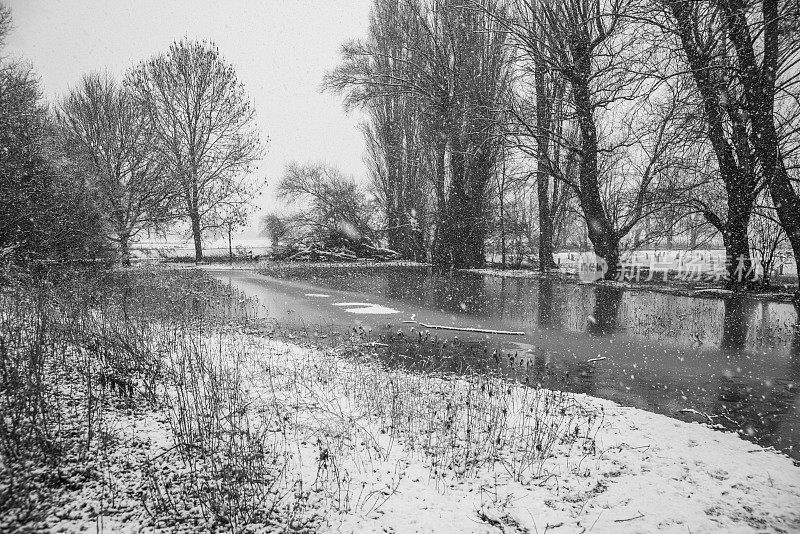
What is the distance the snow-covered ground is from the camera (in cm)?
321

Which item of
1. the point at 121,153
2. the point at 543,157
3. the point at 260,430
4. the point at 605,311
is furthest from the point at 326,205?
the point at 260,430

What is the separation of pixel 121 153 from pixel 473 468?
2843 centimetres

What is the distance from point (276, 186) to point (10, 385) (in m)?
30.5

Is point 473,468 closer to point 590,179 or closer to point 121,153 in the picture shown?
point 590,179

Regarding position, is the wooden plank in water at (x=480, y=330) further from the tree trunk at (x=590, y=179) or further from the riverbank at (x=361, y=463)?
the tree trunk at (x=590, y=179)

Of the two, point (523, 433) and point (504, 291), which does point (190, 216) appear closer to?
point (504, 291)

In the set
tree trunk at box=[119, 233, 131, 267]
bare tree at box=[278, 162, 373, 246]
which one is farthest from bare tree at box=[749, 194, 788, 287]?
tree trunk at box=[119, 233, 131, 267]

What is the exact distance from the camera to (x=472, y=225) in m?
25.1

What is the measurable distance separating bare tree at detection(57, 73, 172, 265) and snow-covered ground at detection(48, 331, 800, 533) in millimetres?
21644

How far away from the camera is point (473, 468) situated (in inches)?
157

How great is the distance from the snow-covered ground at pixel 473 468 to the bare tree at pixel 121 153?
2164 cm

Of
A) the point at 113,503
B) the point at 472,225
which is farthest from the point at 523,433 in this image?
the point at 472,225

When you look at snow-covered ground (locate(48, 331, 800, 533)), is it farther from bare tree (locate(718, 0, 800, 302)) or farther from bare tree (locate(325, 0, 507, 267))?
bare tree (locate(325, 0, 507, 267))

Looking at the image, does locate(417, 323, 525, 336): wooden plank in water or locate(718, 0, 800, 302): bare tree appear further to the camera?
locate(718, 0, 800, 302): bare tree
